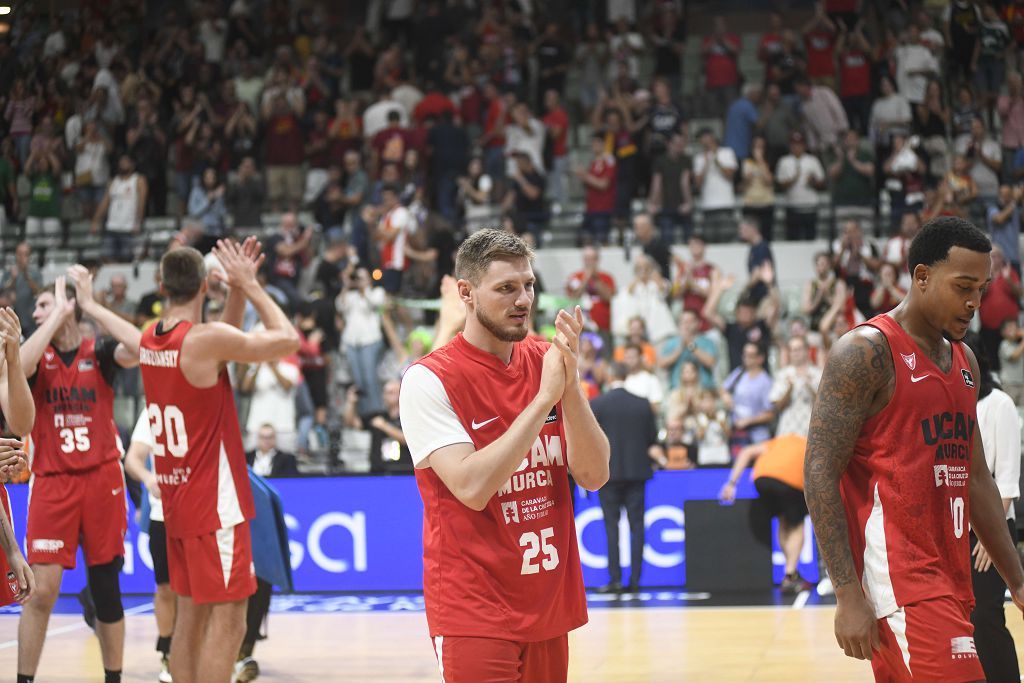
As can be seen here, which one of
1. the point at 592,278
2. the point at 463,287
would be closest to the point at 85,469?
the point at 463,287

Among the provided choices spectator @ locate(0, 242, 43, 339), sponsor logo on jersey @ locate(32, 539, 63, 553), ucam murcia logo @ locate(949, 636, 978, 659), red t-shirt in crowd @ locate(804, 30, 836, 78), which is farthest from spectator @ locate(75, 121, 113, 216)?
Answer: ucam murcia logo @ locate(949, 636, 978, 659)

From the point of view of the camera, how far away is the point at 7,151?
16000mm

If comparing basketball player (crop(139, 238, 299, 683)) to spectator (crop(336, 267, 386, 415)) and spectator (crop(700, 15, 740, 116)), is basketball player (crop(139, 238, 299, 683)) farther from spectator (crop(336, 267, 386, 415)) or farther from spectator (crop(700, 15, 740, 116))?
spectator (crop(700, 15, 740, 116))

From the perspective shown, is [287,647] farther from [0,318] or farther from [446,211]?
[446,211]

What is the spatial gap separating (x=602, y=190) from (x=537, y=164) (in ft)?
3.25

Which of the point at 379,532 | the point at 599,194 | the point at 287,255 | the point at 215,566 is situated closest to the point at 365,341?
the point at 287,255

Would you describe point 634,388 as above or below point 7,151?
below

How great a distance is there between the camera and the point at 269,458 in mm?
13016

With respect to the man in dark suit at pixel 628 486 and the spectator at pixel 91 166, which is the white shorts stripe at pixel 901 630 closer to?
the man in dark suit at pixel 628 486

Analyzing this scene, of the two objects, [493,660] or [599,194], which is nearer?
[493,660]

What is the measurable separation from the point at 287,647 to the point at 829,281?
8653 mm

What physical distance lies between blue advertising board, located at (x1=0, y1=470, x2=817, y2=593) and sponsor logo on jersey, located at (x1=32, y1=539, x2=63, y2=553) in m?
5.40

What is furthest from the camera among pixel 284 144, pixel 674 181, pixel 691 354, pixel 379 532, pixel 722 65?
pixel 284 144

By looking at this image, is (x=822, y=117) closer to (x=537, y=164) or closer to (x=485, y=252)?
(x=537, y=164)
